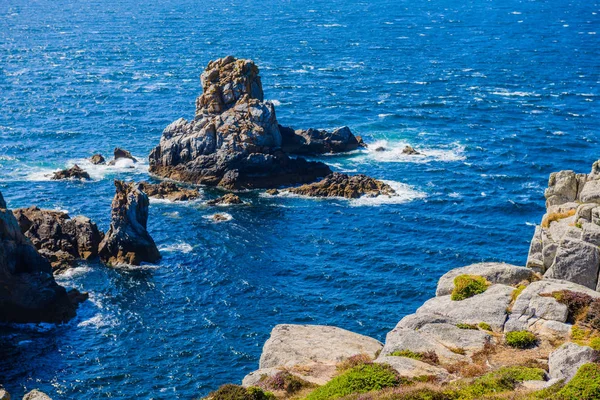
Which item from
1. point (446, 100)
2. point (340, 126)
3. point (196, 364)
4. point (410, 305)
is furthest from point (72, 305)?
point (446, 100)

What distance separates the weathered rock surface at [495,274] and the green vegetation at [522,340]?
7.69m

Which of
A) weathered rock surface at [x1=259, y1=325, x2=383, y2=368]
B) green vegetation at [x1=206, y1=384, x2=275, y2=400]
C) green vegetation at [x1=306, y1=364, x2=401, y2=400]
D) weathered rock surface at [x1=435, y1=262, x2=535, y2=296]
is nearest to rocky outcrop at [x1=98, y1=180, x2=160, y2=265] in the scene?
weathered rock surface at [x1=259, y1=325, x2=383, y2=368]

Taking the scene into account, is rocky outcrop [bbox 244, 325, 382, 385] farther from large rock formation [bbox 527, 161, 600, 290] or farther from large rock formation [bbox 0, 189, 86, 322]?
large rock formation [bbox 0, 189, 86, 322]

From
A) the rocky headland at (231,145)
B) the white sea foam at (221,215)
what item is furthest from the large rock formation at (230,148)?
the white sea foam at (221,215)

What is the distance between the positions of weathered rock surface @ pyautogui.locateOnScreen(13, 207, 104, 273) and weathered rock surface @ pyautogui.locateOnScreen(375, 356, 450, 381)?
62.2 metres

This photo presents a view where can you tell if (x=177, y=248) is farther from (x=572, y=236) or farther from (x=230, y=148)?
(x=572, y=236)

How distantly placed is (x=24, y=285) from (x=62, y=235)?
1641cm

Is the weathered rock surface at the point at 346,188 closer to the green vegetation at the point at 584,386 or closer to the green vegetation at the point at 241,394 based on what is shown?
the green vegetation at the point at 241,394

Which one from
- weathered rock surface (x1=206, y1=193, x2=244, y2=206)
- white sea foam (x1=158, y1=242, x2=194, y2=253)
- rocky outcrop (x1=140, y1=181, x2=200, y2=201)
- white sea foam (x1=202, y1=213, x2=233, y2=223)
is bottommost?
white sea foam (x1=158, y1=242, x2=194, y2=253)

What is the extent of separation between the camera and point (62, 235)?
3831 inches

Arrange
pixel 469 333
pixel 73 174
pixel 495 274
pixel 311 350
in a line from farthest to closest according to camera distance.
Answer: pixel 73 174
pixel 495 274
pixel 311 350
pixel 469 333

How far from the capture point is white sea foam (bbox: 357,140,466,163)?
134 meters

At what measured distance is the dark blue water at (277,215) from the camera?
256 feet

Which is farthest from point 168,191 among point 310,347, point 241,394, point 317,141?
point 241,394
